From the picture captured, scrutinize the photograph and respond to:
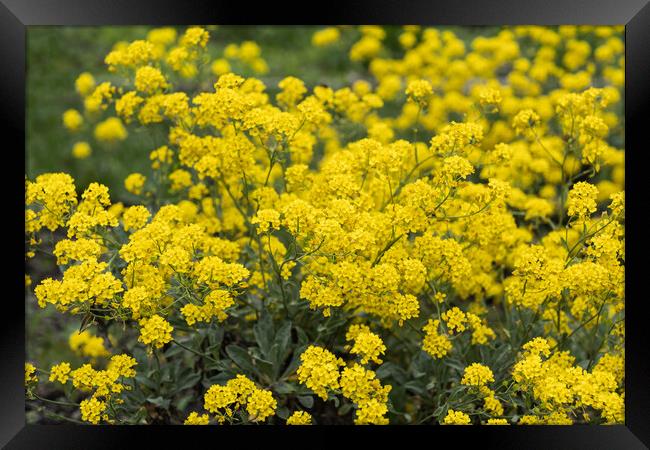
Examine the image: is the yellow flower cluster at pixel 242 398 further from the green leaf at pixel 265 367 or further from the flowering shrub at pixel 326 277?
the green leaf at pixel 265 367

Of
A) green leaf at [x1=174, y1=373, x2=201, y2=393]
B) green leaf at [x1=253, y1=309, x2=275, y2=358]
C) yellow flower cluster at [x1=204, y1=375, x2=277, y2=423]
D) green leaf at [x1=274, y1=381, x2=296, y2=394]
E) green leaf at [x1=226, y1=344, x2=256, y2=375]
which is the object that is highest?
green leaf at [x1=253, y1=309, x2=275, y2=358]

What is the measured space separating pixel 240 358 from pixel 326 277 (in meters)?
0.50

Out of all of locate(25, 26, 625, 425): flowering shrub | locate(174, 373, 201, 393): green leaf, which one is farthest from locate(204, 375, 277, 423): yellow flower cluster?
locate(174, 373, 201, 393): green leaf

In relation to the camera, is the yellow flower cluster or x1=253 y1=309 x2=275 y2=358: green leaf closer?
the yellow flower cluster

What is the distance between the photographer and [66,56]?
675cm

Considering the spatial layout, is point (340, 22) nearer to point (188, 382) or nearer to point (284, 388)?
point (284, 388)

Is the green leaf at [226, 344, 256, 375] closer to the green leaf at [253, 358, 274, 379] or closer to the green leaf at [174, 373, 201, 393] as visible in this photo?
the green leaf at [253, 358, 274, 379]

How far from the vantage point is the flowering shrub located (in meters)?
2.69

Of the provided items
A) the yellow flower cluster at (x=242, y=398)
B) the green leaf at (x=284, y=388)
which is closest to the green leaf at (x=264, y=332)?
the green leaf at (x=284, y=388)

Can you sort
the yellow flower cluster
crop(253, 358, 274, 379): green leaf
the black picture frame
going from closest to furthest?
the black picture frame
the yellow flower cluster
crop(253, 358, 274, 379): green leaf

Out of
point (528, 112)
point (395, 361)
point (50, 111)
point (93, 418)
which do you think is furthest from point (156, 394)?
point (50, 111)

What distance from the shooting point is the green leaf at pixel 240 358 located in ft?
9.99

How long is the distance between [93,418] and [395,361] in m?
1.31

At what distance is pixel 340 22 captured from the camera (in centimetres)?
261
